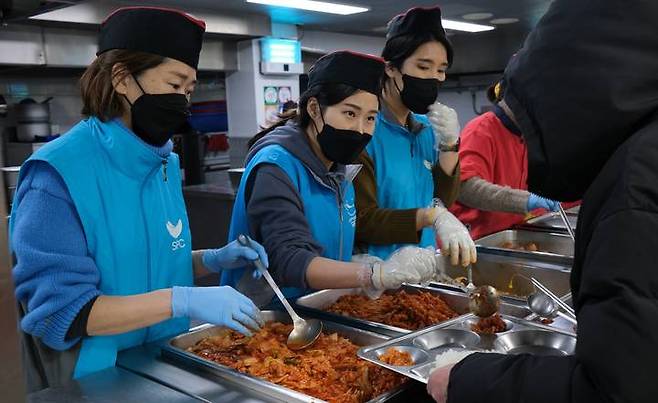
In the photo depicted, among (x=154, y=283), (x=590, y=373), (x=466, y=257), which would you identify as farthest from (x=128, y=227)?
(x=590, y=373)

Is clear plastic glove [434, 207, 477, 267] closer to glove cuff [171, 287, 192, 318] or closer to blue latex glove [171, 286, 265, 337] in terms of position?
blue latex glove [171, 286, 265, 337]

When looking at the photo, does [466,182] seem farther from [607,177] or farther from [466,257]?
[607,177]

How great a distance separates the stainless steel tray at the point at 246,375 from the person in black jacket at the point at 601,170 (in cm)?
52

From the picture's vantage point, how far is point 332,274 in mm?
1851

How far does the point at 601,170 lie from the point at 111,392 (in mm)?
1205

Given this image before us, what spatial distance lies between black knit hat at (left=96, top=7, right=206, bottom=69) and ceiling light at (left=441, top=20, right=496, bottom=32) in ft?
23.8

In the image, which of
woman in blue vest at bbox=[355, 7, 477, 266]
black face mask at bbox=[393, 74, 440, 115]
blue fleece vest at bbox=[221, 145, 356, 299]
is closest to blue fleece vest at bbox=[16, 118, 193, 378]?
blue fleece vest at bbox=[221, 145, 356, 299]

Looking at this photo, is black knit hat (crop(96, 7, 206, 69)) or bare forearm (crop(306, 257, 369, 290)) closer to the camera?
black knit hat (crop(96, 7, 206, 69))

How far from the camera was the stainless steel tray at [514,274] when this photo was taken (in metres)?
2.47

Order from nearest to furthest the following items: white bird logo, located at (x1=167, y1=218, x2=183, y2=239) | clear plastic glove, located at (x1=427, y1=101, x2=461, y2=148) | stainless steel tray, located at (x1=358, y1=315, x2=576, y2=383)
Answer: stainless steel tray, located at (x1=358, y1=315, x2=576, y2=383), white bird logo, located at (x1=167, y1=218, x2=183, y2=239), clear plastic glove, located at (x1=427, y1=101, x2=461, y2=148)

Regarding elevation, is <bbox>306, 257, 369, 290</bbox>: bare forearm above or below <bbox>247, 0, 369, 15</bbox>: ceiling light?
below

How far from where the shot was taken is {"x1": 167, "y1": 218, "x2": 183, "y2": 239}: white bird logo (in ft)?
5.87

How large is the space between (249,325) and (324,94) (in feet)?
3.11

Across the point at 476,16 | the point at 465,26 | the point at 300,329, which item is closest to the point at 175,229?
the point at 300,329
